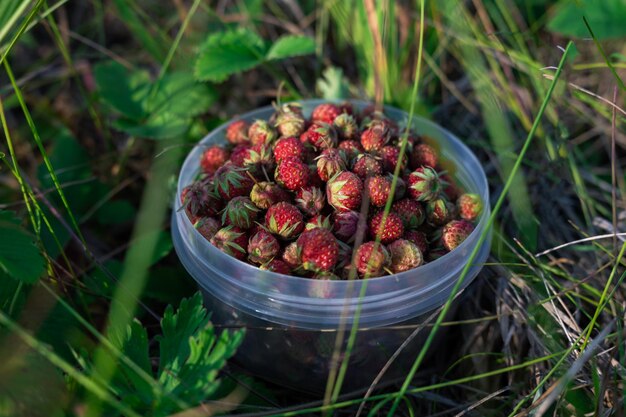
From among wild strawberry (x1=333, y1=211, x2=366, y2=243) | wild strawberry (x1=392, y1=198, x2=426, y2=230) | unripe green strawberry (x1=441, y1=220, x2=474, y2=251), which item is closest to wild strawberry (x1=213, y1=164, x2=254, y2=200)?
wild strawberry (x1=333, y1=211, x2=366, y2=243)

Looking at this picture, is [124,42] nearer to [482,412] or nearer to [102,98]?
[102,98]

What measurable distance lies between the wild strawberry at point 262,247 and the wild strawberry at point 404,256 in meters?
0.25

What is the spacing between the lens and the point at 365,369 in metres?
1.35

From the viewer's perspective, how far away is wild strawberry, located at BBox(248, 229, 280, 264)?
3.94ft

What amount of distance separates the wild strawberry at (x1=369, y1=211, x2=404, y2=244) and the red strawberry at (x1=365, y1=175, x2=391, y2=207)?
0.03 meters

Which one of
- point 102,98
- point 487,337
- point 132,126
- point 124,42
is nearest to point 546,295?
point 487,337

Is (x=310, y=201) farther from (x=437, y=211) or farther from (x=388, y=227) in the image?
(x=437, y=211)

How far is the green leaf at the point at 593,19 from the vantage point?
1.83m

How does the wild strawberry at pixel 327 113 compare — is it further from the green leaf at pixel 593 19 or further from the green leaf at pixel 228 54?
the green leaf at pixel 593 19

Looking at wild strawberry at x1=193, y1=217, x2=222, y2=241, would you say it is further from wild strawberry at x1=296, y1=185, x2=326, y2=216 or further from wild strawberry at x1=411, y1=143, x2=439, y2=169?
wild strawberry at x1=411, y1=143, x2=439, y2=169

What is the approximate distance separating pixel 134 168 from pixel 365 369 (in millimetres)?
1048

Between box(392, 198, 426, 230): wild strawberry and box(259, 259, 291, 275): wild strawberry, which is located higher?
box(259, 259, 291, 275): wild strawberry

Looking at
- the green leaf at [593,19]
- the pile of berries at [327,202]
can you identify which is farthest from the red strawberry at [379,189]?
the green leaf at [593,19]

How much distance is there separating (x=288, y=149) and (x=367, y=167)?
0.19m
